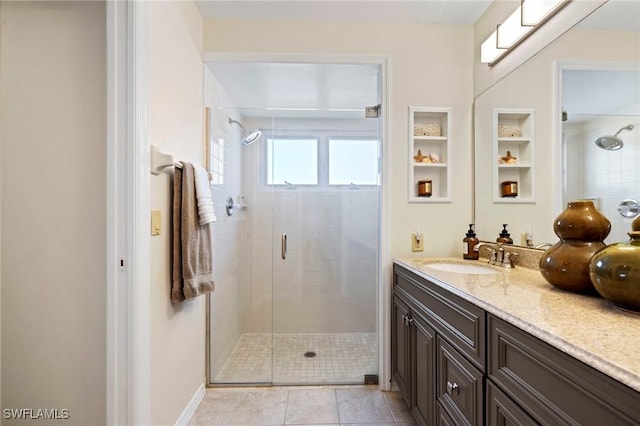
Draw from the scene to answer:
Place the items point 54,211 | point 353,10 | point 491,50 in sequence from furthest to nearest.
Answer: point 353,10, point 491,50, point 54,211

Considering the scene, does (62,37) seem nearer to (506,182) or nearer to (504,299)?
(504,299)

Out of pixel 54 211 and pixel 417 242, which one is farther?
pixel 417 242

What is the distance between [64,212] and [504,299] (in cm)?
182

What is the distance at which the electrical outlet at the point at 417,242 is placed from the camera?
6.79 feet

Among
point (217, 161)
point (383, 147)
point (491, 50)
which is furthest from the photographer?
point (217, 161)

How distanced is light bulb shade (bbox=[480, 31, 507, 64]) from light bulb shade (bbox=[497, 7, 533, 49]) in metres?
0.04

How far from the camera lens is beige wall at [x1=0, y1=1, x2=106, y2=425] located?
4.22 feet

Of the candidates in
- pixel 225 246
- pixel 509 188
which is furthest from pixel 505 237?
pixel 225 246

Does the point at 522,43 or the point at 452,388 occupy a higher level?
the point at 522,43

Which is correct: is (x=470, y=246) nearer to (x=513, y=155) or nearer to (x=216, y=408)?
(x=513, y=155)

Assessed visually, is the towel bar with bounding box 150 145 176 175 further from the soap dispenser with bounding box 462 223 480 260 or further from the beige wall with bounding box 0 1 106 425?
the soap dispenser with bounding box 462 223 480 260

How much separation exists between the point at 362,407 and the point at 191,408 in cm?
107

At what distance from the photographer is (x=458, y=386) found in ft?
3.71

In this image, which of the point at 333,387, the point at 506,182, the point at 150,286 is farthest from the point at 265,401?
the point at 506,182
